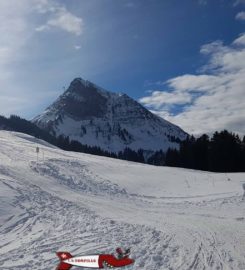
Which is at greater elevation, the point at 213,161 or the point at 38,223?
the point at 213,161

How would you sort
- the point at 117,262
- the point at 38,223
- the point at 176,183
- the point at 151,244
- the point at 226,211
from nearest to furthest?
the point at 117,262 < the point at 151,244 < the point at 38,223 < the point at 226,211 < the point at 176,183

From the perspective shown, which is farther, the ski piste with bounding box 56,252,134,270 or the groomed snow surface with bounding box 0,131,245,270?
the groomed snow surface with bounding box 0,131,245,270

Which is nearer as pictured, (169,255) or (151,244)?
(169,255)

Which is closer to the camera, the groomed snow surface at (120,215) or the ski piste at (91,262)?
the ski piste at (91,262)

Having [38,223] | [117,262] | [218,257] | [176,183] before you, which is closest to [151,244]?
[218,257]

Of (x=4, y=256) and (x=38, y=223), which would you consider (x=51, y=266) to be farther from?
(x=38, y=223)

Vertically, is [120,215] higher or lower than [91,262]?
lower

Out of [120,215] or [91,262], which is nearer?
[91,262]

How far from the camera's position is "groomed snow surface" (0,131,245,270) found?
48.8ft

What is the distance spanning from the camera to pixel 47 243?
54.2 feet

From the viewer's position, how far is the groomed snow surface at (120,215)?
48.8 feet

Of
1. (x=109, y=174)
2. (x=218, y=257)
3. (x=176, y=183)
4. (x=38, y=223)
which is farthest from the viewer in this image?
(x=109, y=174)

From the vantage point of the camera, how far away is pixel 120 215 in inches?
912

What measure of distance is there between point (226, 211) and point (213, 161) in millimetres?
42524
